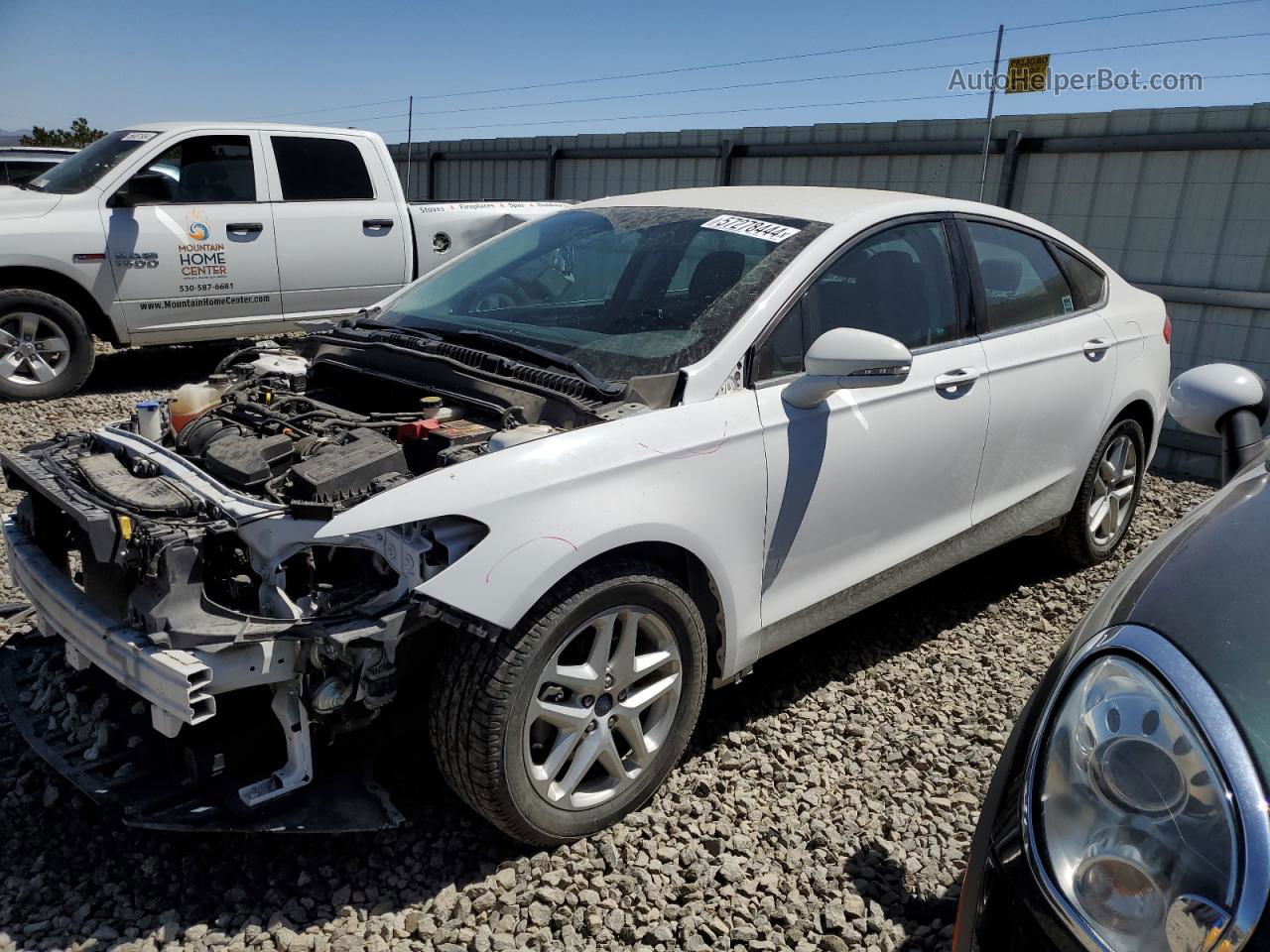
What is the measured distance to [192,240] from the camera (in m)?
7.36

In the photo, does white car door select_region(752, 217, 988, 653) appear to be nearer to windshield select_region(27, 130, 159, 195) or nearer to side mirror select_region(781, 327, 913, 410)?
side mirror select_region(781, 327, 913, 410)

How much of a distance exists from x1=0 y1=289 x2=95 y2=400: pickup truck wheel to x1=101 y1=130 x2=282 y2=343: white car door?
390 millimetres

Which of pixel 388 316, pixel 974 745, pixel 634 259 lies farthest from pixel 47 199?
pixel 974 745

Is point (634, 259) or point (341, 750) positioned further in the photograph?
point (634, 259)

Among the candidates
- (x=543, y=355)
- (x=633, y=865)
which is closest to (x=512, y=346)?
(x=543, y=355)

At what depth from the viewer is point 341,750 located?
2838mm

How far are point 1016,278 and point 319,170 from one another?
231 inches

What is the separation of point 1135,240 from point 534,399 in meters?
6.67

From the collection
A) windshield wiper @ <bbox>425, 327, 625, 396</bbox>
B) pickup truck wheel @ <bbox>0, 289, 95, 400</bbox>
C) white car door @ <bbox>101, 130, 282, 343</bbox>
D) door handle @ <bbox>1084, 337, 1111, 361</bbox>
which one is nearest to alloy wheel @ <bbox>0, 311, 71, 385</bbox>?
pickup truck wheel @ <bbox>0, 289, 95, 400</bbox>

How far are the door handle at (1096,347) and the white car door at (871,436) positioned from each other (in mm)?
793

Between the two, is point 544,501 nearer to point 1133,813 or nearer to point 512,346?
point 512,346

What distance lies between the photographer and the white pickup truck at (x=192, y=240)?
696 centimetres

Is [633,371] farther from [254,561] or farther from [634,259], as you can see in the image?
[254,561]

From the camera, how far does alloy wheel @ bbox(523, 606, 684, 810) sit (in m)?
2.58
